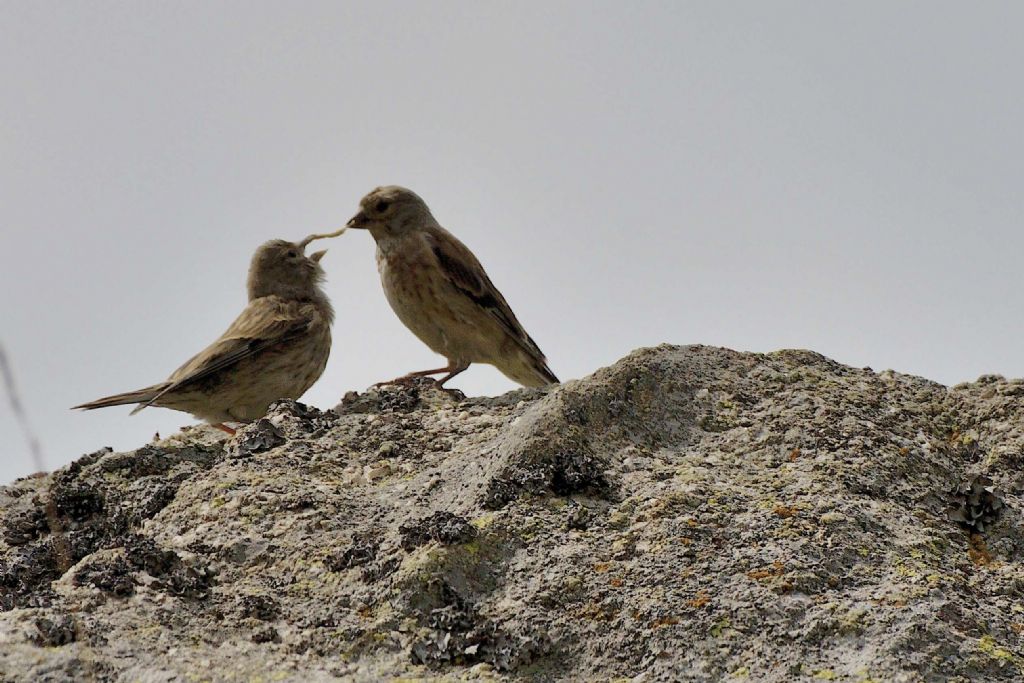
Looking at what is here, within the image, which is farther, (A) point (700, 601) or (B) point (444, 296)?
(B) point (444, 296)

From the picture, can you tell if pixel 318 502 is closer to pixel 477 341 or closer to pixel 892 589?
pixel 892 589

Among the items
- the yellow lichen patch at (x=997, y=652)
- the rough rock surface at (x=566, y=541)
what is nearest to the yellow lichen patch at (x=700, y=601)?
the rough rock surface at (x=566, y=541)

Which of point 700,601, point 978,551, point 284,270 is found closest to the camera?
point 700,601

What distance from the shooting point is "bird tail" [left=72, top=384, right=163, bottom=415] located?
912 centimetres

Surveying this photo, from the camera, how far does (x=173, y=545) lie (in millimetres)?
4305

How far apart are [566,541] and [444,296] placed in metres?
5.17

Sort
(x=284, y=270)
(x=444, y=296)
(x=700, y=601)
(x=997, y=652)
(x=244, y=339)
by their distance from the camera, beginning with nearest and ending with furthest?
(x=997, y=652) < (x=700, y=601) < (x=444, y=296) < (x=244, y=339) < (x=284, y=270)

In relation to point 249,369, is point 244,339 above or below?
above

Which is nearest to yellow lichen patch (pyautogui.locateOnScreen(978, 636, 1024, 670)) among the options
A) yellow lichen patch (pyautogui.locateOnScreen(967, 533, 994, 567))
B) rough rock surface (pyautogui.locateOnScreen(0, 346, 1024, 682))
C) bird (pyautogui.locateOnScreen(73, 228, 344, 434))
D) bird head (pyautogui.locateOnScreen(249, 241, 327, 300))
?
rough rock surface (pyautogui.locateOnScreen(0, 346, 1024, 682))

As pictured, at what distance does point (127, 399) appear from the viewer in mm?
9180

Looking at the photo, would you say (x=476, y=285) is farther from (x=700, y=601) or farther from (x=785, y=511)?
(x=700, y=601)

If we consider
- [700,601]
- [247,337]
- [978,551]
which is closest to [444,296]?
[247,337]

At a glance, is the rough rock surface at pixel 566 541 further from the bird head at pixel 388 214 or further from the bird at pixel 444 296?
the bird head at pixel 388 214

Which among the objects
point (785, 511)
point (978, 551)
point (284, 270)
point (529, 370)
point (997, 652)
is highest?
point (284, 270)
